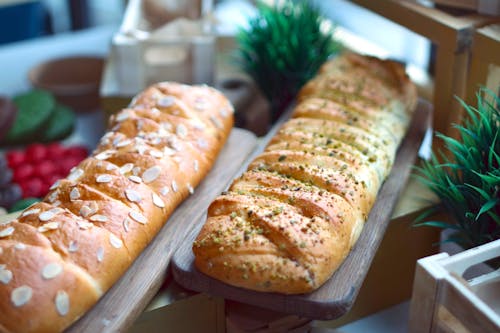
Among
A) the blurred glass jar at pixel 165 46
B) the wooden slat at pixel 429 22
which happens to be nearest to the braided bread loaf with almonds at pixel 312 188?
the wooden slat at pixel 429 22

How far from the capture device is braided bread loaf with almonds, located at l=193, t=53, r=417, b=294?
1001 millimetres

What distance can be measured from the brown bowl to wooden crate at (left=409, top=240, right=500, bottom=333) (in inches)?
55.1

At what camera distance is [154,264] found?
1126mm

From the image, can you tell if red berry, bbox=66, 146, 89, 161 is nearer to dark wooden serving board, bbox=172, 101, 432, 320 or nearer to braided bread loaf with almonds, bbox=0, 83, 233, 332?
braided bread loaf with almonds, bbox=0, 83, 233, 332

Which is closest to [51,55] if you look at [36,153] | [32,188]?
[36,153]

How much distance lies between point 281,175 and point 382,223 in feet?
0.71

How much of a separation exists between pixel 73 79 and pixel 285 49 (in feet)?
2.88

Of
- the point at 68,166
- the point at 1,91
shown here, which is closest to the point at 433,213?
the point at 68,166

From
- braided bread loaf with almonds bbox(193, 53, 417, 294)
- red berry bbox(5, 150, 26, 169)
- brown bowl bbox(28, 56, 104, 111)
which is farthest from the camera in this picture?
brown bowl bbox(28, 56, 104, 111)

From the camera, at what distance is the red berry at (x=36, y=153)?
175cm

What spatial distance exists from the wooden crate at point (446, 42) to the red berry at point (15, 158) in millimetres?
1057

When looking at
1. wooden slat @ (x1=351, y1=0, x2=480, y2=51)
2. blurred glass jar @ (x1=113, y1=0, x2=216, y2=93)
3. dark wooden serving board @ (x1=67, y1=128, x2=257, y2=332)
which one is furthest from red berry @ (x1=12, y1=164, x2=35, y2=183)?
wooden slat @ (x1=351, y1=0, x2=480, y2=51)

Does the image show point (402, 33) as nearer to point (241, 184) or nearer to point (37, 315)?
point (241, 184)

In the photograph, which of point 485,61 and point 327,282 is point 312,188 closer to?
point 327,282
